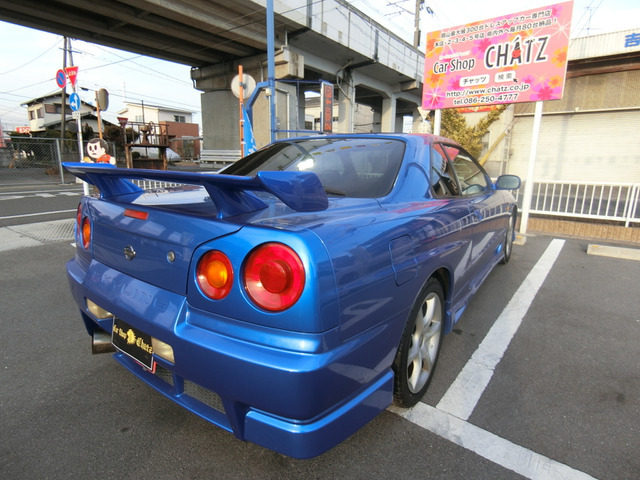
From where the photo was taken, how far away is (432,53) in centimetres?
741

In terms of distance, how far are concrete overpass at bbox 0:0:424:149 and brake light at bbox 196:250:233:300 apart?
909cm

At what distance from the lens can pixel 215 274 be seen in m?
1.34

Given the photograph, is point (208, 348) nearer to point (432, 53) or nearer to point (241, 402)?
Result: point (241, 402)

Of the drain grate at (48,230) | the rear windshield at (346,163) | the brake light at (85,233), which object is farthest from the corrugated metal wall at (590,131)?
the brake light at (85,233)

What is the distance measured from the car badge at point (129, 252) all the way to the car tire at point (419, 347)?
124cm

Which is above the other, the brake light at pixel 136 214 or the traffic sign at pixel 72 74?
the traffic sign at pixel 72 74

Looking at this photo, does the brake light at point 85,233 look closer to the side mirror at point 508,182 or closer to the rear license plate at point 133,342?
the rear license plate at point 133,342

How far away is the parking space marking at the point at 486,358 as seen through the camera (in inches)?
80.7

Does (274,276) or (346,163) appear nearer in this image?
(274,276)

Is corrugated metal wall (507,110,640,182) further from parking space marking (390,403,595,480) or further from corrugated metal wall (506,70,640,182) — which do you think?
parking space marking (390,403,595,480)

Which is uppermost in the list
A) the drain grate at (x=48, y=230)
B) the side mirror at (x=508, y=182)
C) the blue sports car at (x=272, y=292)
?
the side mirror at (x=508, y=182)

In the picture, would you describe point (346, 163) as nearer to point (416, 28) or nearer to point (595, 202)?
point (595, 202)

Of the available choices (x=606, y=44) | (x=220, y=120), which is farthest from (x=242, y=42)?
(x=606, y=44)

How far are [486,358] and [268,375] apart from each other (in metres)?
1.93
